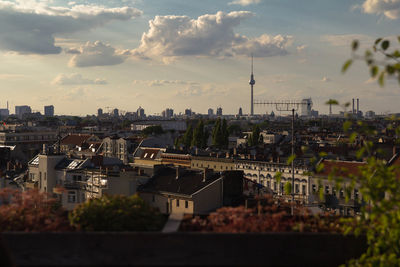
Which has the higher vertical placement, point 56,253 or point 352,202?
point 56,253

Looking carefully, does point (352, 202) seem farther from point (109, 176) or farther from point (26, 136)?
point (26, 136)

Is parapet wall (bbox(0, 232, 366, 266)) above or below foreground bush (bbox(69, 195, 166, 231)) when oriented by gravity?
below

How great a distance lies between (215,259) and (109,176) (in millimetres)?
32870

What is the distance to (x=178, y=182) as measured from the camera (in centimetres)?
4419

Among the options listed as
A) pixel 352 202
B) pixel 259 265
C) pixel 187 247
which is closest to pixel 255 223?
pixel 259 265

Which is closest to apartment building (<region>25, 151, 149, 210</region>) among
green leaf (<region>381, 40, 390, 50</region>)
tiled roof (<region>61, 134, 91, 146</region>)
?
green leaf (<region>381, 40, 390, 50</region>)

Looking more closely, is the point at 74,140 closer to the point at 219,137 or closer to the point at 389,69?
the point at 219,137

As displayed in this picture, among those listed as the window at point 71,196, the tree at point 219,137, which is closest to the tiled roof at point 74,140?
the tree at point 219,137

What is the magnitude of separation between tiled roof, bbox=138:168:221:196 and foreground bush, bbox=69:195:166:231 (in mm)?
26538

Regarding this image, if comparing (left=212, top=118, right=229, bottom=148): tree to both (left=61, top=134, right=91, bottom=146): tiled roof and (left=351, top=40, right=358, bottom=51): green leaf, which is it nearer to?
(left=61, top=134, right=91, bottom=146): tiled roof

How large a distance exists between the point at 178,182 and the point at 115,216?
3035cm

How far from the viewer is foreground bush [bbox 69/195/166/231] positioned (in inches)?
546

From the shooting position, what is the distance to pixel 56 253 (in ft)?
41.0

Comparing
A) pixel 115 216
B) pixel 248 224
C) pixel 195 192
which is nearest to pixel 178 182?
pixel 195 192
